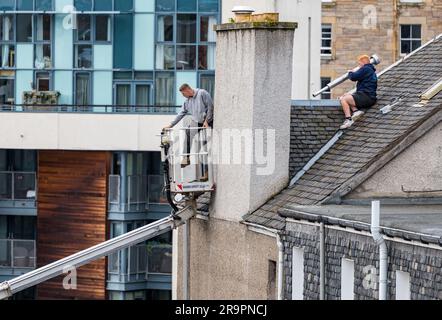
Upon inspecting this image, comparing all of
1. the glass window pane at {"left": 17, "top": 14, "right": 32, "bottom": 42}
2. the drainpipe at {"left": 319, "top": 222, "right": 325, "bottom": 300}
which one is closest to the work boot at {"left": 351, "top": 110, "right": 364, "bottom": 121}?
the drainpipe at {"left": 319, "top": 222, "right": 325, "bottom": 300}

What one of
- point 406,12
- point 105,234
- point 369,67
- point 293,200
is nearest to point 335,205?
point 293,200

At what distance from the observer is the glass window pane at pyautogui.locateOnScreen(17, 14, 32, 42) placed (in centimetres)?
6775

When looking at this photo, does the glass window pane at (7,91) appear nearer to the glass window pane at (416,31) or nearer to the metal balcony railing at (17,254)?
the metal balcony railing at (17,254)

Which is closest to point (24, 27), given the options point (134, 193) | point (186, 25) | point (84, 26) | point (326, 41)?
point (84, 26)

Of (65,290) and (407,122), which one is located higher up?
(407,122)

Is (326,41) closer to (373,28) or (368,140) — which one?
(373,28)

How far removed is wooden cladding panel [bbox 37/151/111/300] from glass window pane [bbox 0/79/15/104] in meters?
1.99

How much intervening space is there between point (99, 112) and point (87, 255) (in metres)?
28.3

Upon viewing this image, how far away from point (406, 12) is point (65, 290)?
101 feet

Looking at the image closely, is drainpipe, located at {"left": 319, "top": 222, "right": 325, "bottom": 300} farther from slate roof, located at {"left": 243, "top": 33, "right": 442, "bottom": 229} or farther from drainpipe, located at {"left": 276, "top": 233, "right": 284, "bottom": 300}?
slate roof, located at {"left": 243, "top": 33, "right": 442, "bottom": 229}

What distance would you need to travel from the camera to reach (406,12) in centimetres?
9338
